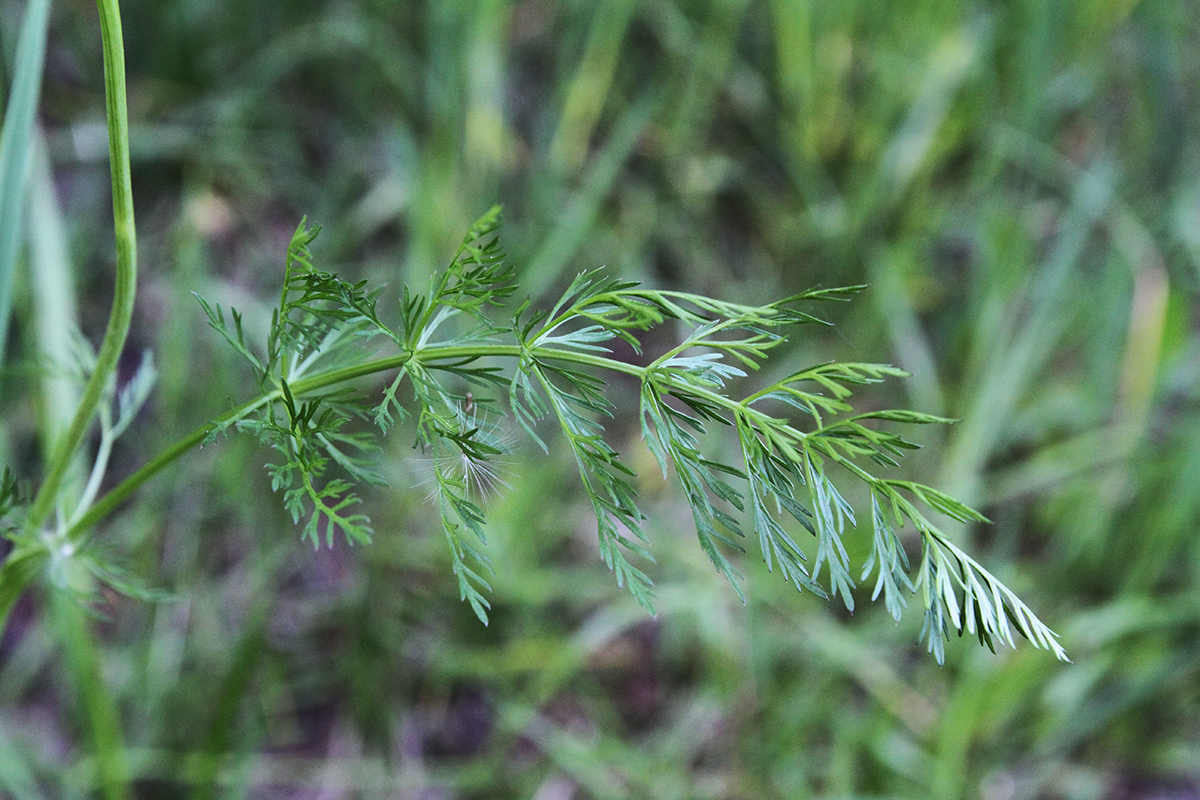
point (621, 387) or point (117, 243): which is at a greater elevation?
point (117, 243)

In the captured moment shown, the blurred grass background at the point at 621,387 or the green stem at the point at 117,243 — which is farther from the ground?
the green stem at the point at 117,243

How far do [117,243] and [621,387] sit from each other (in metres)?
1.09

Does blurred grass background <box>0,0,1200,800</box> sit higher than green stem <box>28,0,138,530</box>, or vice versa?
green stem <box>28,0,138,530</box>

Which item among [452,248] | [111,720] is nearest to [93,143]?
[452,248]

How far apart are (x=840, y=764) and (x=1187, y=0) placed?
168 cm

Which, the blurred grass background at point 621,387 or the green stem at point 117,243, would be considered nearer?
the green stem at point 117,243

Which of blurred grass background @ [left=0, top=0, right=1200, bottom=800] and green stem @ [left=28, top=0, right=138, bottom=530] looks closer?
green stem @ [left=28, top=0, right=138, bottom=530]

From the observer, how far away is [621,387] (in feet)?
4.80

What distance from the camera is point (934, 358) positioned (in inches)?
61.5

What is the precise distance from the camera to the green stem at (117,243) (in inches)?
14.6

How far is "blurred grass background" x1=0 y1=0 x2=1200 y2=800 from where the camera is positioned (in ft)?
3.88

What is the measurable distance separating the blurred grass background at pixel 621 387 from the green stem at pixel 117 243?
55 centimetres

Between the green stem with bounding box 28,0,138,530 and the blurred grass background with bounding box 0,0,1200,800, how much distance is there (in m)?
0.55

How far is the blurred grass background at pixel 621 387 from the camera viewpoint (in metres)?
1.18
